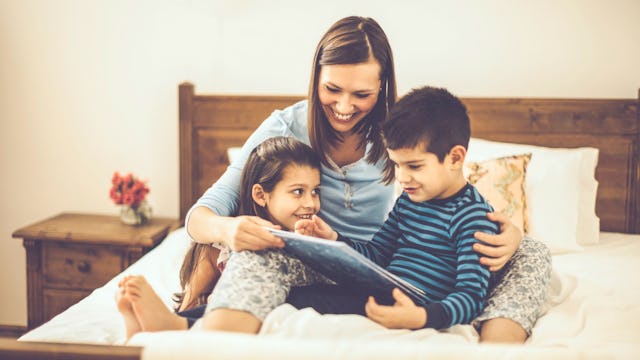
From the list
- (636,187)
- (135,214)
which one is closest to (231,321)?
(135,214)

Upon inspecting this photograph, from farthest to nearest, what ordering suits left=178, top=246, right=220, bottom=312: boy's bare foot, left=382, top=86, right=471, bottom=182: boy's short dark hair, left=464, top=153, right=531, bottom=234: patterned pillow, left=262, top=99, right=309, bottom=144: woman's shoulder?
left=464, top=153, right=531, bottom=234: patterned pillow
left=262, top=99, right=309, bottom=144: woman's shoulder
left=178, top=246, right=220, bottom=312: boy's bare foot
left=382, top=86, right=471, bottom=182: boy's short dark hair

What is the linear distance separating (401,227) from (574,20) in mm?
1726

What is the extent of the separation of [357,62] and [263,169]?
36 cm

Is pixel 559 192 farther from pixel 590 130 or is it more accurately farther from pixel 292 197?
pixel 292 197

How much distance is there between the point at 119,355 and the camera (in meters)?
0.97

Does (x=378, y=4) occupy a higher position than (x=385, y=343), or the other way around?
(x=378, y=4)

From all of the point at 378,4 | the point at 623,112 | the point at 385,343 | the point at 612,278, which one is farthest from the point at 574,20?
the point at 385,343

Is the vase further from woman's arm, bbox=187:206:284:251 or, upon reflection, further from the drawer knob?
woman's arm, bbox=187:206:284:251

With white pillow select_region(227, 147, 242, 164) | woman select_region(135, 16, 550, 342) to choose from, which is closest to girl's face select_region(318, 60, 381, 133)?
woman select_region(135, 16, 550, 342)

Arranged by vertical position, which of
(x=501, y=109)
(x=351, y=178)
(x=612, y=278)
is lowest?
(x=612, y=278)

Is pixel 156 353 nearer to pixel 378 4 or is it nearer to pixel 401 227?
pixel 401 227

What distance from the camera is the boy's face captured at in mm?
1361

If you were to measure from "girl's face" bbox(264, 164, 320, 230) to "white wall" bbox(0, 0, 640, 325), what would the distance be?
133cm

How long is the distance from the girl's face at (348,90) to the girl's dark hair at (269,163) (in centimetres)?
12
